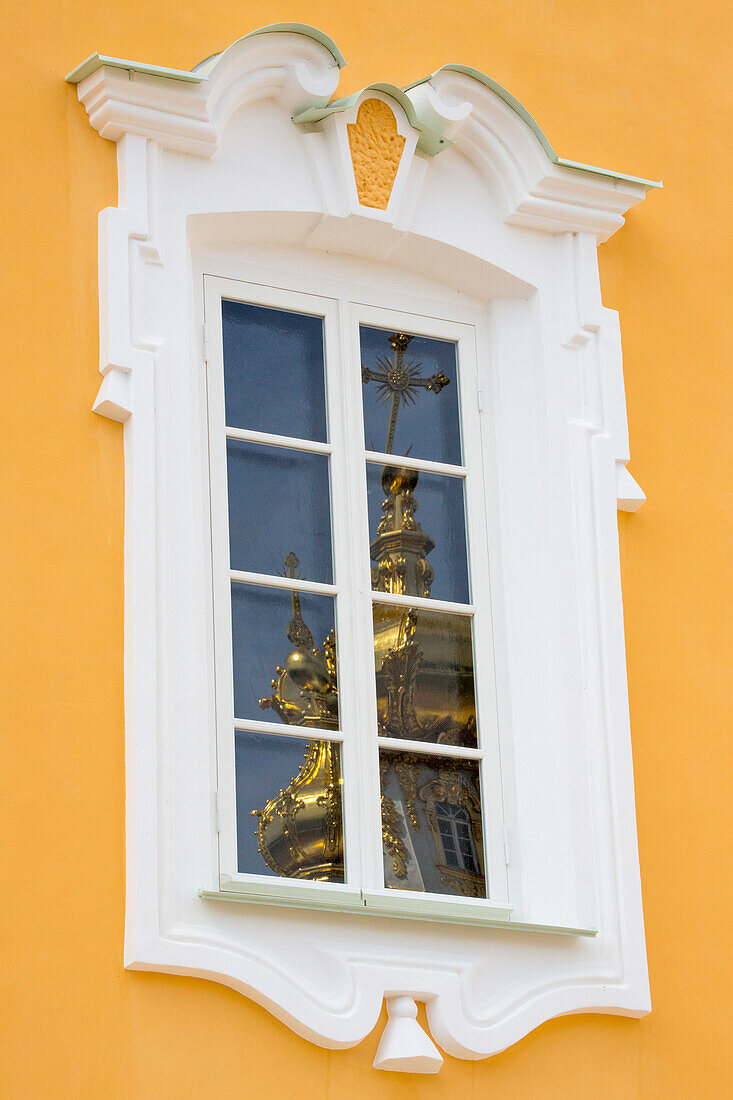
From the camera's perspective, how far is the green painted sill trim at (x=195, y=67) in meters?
5.54

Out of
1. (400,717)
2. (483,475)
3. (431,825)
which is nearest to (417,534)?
(483,475)

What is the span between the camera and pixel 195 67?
5824mm

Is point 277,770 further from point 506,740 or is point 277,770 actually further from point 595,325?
point 595,325

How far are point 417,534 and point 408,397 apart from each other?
0.42 m

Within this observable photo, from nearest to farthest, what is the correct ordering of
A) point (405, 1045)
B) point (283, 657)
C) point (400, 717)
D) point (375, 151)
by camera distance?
point (405, 1045) → point (283, 657) → point (400, 717) → point (375, 151)

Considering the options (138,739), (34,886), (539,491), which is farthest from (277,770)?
(539,491)

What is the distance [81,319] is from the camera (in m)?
5.40

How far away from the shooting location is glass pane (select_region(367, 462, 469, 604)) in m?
5.79

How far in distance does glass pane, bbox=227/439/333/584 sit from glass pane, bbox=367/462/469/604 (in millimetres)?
162

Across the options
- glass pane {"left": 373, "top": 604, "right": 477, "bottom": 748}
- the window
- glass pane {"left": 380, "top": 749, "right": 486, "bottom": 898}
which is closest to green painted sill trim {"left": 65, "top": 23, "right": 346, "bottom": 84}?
the window

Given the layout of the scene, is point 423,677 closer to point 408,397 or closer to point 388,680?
point 388,680

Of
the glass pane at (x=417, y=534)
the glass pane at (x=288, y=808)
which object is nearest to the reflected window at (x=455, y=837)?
the glass pane at (x=288, y=808)

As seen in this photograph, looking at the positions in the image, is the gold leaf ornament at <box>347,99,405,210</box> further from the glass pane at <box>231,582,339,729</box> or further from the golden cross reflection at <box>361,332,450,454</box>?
the glass pane at <box>231,582,339,729</box>

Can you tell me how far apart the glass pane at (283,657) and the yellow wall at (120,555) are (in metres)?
0.45
